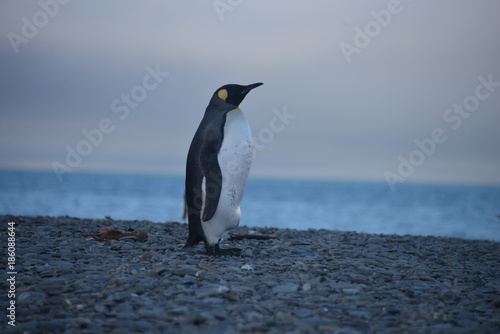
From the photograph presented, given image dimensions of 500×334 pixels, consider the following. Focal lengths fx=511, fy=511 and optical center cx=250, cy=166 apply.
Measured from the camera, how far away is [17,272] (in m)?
4.29

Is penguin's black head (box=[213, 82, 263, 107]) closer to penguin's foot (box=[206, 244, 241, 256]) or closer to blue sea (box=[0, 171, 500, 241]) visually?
penguin's foot (box=[206, 244, 241, 256])

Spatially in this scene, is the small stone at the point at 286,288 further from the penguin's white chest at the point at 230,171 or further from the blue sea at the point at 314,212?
the blue sea at the point at 314,212

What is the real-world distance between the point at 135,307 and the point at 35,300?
29.8 inches

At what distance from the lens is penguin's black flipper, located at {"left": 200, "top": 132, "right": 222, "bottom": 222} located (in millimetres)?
5215

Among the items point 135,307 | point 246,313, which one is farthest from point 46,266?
point 246,313

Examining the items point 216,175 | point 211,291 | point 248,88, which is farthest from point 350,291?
point 248,88

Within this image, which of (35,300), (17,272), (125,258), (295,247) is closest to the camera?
(35,300)

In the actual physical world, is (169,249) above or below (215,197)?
below

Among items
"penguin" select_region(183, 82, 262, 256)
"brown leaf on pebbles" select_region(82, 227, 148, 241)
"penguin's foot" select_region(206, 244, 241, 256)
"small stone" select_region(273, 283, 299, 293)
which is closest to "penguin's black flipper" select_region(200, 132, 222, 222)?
"penguin" select_region(183, 82, 262, 256)

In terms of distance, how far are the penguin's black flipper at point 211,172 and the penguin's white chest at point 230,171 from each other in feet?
0.26

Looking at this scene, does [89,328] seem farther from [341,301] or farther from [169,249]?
[169,249]

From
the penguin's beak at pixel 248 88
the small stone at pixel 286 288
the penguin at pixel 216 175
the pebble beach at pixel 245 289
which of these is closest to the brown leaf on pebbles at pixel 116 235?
the pebble beach at pixel 245 289

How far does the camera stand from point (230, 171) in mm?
5352

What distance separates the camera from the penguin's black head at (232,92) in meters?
5.61
